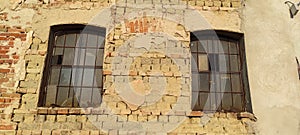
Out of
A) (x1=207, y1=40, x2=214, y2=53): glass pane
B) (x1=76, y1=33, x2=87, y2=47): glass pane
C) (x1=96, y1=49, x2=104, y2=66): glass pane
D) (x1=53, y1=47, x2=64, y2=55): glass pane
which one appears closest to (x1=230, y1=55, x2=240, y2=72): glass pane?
(x1=207, y1=40, x2=214, y2=53): glass pane

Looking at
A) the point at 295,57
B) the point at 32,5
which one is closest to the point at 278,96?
the point at 295,57

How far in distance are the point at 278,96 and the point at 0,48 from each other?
4534 millimetres

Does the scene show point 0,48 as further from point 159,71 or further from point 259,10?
point 259,10

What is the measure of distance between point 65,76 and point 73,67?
20 cm

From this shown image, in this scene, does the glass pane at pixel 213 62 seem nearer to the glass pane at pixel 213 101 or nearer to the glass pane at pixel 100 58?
the glass pane at pixel 213 101

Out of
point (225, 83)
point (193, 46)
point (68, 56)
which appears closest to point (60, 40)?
point (68, 56)

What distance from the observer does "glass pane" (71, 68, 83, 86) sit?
18.3ft

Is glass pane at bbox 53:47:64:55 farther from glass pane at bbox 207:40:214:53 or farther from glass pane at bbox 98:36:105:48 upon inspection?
glass pane at bbox 207:40:214:53

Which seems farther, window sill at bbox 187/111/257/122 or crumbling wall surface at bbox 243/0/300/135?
crumbling wall surface at bbox 243/0/300/135

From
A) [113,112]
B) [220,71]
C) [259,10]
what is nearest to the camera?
[113,112]

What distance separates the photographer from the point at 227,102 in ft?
18.3

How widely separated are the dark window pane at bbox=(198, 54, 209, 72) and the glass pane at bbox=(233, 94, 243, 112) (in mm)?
665

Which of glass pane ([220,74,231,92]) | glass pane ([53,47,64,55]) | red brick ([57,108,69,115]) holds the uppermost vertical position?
glass pane ([53,47,64,55])

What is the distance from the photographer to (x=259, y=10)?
6.18 metres
